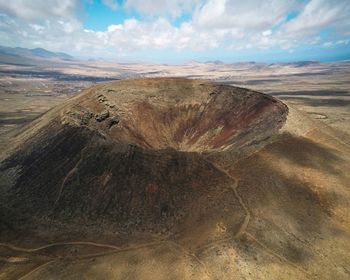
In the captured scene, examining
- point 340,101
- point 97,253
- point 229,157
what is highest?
point 229,157

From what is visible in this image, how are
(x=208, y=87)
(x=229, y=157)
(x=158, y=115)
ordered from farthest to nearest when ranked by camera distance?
Result: 1. (x=208, y=87)
2. (x=158, y=115)
3. (x=229, y=157)

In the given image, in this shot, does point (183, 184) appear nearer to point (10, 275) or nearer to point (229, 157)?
point (229, 157)

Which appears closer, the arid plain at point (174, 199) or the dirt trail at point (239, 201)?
the arid plain at point (174, 199)

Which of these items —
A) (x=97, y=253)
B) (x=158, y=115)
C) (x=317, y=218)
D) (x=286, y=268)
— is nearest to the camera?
(x=286, y=268)

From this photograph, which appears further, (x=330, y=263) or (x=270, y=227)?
(x=270, y=227)

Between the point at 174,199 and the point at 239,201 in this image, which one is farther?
the point at 174,199

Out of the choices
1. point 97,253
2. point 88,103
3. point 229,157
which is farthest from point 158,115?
point 97,253

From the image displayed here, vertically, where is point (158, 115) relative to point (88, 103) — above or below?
below

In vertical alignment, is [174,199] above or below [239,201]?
below

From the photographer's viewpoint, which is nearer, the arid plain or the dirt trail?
the arid plain

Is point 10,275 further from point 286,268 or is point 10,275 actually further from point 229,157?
point 229,157
